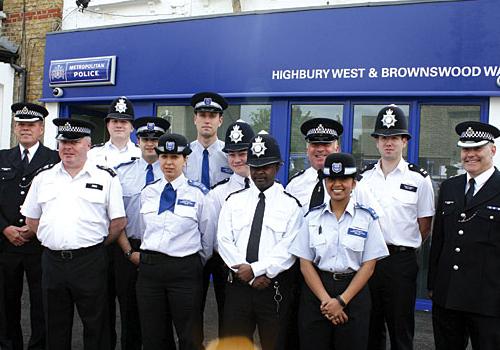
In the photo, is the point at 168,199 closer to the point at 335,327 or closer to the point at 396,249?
the point at 335,327

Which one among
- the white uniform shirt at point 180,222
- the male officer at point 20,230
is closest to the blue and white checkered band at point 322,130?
the white uniform shirt at point 180,222

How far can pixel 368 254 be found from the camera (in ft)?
10.8

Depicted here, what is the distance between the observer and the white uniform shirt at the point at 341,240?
3.27 metres

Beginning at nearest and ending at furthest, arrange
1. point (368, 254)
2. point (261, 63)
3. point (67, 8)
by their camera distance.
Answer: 1. point (368, 254)
2. point (261, 63)
3. point (67, 8)

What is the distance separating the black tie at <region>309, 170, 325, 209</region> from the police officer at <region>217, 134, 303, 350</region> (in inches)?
8.5

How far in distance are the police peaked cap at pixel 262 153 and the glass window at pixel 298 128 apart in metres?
3.13

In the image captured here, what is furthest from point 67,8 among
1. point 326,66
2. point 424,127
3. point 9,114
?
point 424,127

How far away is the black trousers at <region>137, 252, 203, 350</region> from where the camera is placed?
3.64 metres

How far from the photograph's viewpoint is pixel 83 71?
791 cm

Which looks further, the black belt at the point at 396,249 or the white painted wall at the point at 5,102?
the white painted wall at the point at 5,102

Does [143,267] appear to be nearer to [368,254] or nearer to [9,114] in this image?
[368,254]

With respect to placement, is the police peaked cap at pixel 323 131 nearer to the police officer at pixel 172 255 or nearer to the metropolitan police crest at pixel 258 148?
the metropolitan police crest at pixel 258 148

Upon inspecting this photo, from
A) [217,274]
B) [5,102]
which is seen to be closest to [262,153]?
[217,274]

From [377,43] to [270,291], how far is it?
397cm
